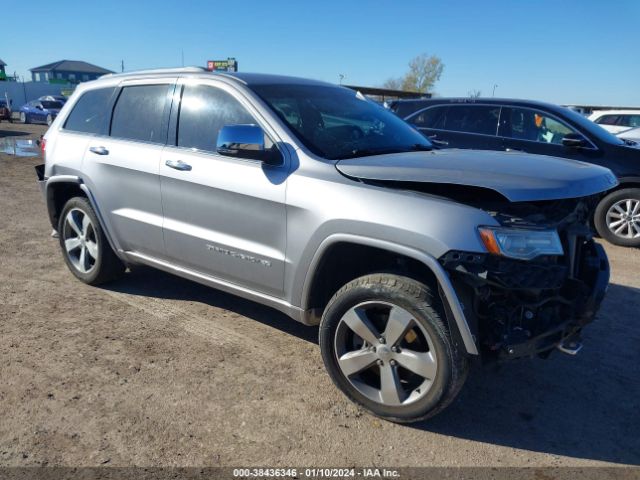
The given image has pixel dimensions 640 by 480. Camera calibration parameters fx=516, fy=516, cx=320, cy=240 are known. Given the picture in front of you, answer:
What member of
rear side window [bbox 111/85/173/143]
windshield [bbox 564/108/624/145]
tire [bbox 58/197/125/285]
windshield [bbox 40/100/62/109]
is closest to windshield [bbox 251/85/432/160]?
rear side window [bbox 111/85/173/143]

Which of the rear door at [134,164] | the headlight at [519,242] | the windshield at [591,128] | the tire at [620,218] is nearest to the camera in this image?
the headlight at [519,242]

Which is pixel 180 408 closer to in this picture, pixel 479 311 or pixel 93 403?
pixel 93 403

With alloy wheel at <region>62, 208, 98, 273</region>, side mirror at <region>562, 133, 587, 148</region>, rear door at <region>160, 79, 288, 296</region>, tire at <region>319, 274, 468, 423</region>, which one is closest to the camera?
tire at <region>319, 274, 468, 423</region>

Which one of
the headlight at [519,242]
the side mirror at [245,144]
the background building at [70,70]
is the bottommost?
the headlight at [519,242]

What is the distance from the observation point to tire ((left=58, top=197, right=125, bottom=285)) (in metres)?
4.56

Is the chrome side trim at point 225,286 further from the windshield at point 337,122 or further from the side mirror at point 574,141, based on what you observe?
the side mirror at point 574,141

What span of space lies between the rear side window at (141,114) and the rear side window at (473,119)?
16.7ft

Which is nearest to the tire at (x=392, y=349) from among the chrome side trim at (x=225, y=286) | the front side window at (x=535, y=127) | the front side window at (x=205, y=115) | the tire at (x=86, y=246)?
the chrome side trim at (x=225, y=286)

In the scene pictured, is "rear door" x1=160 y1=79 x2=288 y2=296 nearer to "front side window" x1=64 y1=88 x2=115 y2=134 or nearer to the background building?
"front side window" x1=64 y1=88 x2=115 y2=134

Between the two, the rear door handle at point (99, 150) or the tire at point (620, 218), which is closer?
the rear door handle at point (99, 150)

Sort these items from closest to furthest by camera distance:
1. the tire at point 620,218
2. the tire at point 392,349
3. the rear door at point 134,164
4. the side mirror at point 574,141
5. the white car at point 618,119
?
the tire at point 392,349
the rear door at point 134,164
the tire at point 620,218
the side mirror at point 574,141
the white car at point 618,119

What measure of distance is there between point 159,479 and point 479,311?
1.76m

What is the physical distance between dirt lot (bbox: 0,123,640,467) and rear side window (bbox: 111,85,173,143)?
144 centimetres

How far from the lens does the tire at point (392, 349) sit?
104 inches
